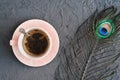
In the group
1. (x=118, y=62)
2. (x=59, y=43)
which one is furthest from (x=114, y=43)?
(x=59, y=43)

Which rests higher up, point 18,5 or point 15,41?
point 18,5

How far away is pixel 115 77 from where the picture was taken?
1189mm

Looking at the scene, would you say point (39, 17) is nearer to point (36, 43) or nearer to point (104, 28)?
point (36, 43)

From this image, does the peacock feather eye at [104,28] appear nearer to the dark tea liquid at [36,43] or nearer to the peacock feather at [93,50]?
the peacock feather at [93,50]

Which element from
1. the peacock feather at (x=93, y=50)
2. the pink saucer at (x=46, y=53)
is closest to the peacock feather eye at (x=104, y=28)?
the peacock feather at (x=93, y=50)

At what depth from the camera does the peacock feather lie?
1140mm

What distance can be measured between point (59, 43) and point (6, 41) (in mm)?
161

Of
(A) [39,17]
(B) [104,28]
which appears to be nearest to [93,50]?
(B) [104,28]

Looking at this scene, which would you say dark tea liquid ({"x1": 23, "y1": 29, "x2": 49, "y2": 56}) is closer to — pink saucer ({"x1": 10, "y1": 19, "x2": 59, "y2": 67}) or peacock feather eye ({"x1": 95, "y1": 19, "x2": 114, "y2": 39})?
pink saucer ({"x1": 10, "y1": 19, "x2": 59, "y2": 67})

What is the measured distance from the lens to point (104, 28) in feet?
3.80

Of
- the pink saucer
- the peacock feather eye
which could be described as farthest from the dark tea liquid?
the peacock feather eye

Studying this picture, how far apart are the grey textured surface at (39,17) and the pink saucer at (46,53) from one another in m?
0.03

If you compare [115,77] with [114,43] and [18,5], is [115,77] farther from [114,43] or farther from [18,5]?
[18,5]

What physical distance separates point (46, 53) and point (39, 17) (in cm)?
12
